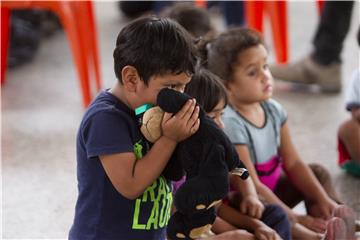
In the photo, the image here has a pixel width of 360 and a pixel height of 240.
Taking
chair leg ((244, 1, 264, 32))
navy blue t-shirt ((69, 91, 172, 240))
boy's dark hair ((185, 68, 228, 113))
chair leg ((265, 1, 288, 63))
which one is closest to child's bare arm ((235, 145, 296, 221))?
boy's dark hair ((185, 68, 228, 113))

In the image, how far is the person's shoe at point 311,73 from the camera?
9.29 ft

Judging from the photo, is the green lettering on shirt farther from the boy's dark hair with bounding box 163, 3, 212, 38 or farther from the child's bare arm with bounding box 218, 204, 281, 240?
the boy's dark hair with bounding box 163, 3, 212, 38

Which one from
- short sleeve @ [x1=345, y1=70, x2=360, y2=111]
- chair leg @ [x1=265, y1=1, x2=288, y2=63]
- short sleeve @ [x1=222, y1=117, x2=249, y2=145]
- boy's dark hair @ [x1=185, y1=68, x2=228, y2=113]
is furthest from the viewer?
chair leg @ [x1=265, y1=1, x2=288, y2=63]

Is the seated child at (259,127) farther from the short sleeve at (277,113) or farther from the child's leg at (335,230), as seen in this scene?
the child's leg at (335,230)

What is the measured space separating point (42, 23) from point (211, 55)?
193 centimetres

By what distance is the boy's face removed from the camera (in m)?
1.30

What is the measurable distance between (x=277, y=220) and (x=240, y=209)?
95 mm

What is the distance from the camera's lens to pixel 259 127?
1.83m

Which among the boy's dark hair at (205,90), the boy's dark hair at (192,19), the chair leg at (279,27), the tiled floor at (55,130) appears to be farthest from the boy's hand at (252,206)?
the chair leg at (279,27)

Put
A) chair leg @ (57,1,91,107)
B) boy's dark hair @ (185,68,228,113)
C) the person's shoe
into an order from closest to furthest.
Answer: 1. boy's dark hair @ (185,68,228,113)
2. chair leg @ (57,1,91,107)
3. the person's shoe

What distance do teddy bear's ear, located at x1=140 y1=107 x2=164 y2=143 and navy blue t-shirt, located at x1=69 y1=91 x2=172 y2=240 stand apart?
30 millimetres

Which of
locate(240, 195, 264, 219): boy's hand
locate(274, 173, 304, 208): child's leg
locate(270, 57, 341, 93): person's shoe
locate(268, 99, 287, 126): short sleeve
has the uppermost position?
locate(268, 99, 287, 126): short sleeve

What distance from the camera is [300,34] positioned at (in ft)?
11.6

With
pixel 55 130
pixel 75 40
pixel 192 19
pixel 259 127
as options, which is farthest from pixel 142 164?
pixel 75 40
